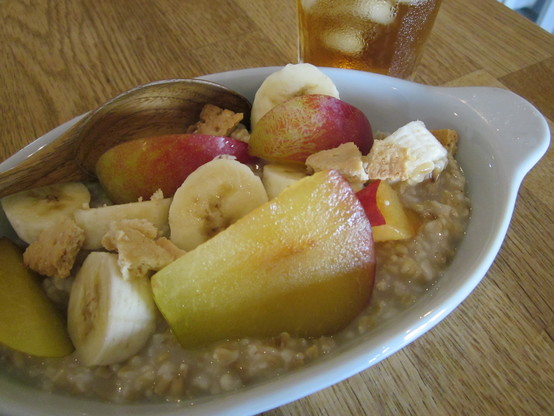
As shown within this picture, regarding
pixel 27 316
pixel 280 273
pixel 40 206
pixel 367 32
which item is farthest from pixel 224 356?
pixel 367 32

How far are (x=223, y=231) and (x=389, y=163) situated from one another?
0.26 metres

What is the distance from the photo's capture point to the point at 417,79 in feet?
3.32

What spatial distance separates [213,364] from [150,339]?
3.4 inches

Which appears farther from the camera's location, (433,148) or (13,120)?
(13,120)

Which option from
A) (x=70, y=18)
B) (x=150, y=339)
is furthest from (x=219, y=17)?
(x=150, y=339)

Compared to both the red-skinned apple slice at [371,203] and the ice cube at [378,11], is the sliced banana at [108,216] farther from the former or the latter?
the ice cube at [378,11]

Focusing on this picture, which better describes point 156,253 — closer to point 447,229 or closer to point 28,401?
point 28,401

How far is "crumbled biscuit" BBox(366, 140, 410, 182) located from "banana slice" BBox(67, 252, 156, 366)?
1.07ft

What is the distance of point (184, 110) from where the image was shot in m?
0.77

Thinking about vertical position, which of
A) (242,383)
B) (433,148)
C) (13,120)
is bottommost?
(13,120)

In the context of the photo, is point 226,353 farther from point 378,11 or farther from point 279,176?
point 378,11

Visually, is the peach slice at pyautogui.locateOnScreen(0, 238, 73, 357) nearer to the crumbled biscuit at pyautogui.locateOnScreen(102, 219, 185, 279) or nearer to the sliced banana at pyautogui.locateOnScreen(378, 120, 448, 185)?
the crumbled biscuit at pyautogui.locateOnScreen(102, 219, 185, 279)

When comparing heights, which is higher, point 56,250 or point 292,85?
point 292,85

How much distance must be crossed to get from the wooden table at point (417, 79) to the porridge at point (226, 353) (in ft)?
0.26
